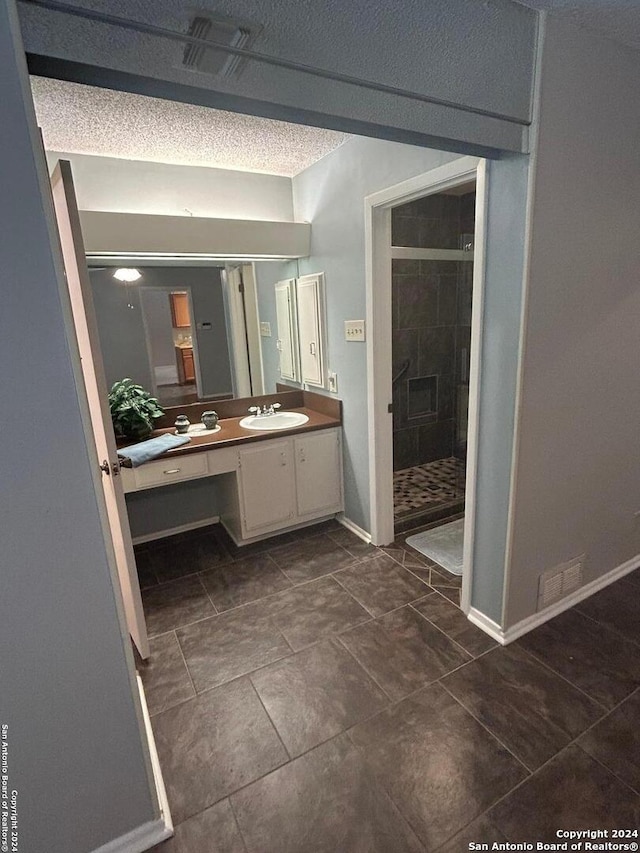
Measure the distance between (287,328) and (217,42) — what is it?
2261 mm

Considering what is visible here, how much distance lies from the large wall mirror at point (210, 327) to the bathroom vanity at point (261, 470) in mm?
202

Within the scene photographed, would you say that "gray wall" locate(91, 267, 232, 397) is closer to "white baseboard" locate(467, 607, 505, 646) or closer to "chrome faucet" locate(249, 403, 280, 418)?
"chrome faucet" locate(249, 403, 280, 418)

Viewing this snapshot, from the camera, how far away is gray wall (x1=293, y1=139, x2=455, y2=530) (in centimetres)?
233

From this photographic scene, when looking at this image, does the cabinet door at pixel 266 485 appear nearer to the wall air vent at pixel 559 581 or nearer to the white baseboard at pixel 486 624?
the white baseboard at pixel 486 624

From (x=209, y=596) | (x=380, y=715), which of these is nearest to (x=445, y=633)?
(x=380, y=715)

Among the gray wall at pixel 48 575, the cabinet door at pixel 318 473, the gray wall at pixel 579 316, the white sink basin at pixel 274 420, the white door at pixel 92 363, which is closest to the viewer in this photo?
the gray wall at pixel 48 575

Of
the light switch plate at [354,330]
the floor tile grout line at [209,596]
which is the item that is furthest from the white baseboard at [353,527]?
the light switch plate at [354,330]

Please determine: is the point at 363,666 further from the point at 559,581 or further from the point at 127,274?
the point at 127,274

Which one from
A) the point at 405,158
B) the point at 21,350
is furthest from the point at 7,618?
the point at 405,158

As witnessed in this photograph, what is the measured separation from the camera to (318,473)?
2986 mm

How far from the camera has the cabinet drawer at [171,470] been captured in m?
2.48

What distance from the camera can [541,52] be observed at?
1.45 meters

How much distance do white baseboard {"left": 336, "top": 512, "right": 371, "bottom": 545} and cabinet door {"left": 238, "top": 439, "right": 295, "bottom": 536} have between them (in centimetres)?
41

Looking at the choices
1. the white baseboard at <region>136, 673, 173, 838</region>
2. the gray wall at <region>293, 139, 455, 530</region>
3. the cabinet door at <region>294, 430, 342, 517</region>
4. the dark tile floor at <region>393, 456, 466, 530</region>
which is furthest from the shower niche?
the white baseboard at <region>136, 673, 173, 838</region>
